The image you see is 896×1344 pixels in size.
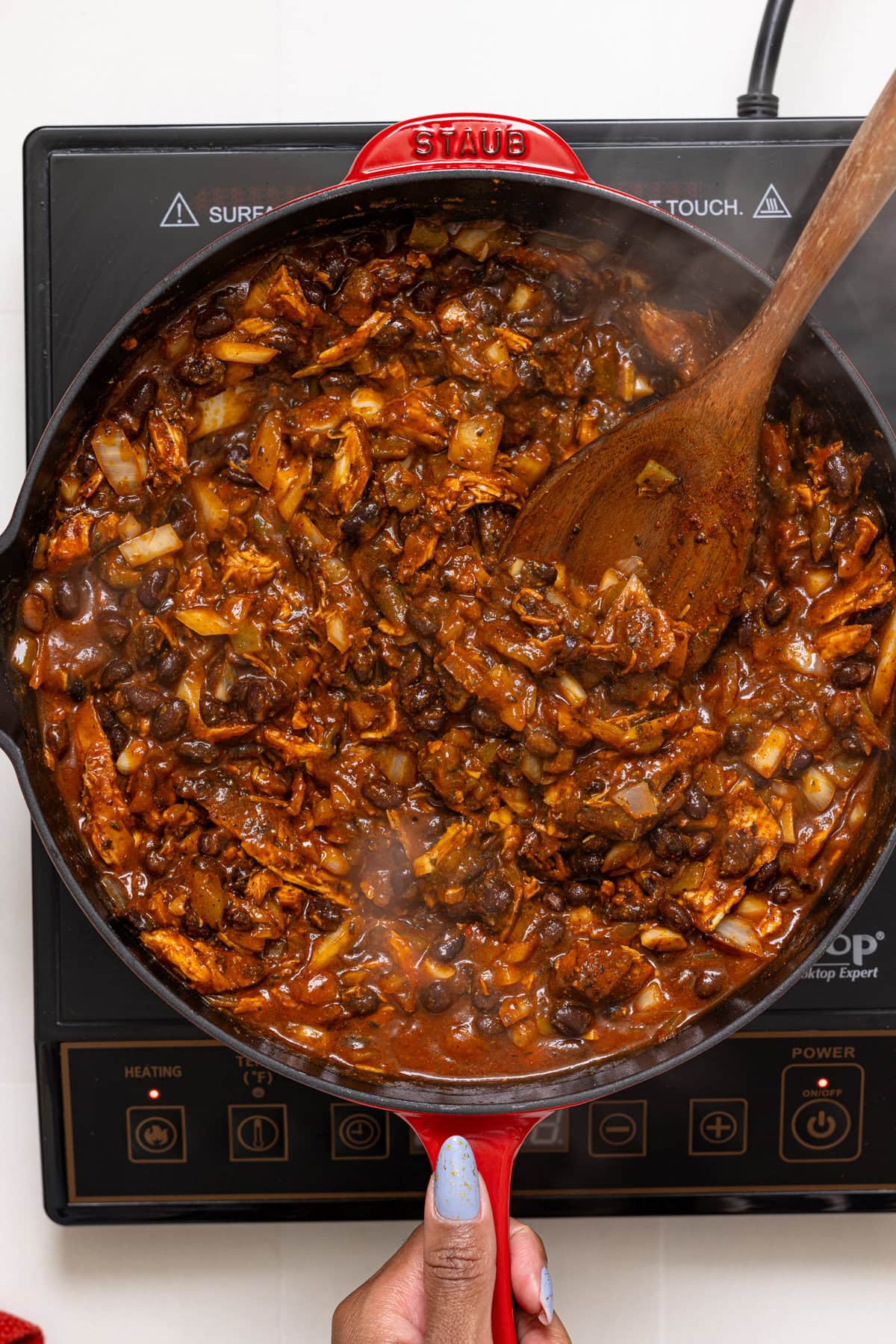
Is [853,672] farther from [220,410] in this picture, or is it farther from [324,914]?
[220,410]

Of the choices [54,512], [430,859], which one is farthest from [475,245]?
[430,859]

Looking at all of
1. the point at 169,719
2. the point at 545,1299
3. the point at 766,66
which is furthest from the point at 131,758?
the point at 766,66

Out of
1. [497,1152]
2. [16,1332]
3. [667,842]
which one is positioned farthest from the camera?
[16,1332]

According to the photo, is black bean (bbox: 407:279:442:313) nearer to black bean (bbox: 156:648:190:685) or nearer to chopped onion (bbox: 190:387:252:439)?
chopped onion (bbox: 190:387:252:439)

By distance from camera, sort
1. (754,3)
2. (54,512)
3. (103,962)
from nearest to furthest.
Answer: (54,512) → (103,962) → (754,3)

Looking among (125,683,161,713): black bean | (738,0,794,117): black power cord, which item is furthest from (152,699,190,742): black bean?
(738,0,794,117): black power cord

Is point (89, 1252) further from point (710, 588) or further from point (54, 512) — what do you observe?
point (710, 588)

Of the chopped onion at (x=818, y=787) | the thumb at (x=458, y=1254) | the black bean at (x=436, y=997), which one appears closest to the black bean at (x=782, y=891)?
the chopped onion at (x=818, y=787)
